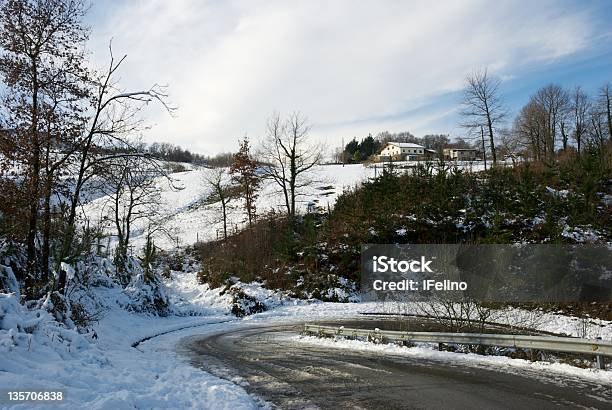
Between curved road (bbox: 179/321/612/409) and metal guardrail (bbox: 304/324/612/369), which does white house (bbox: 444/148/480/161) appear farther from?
curved road (bbox: 179/321/612/409)

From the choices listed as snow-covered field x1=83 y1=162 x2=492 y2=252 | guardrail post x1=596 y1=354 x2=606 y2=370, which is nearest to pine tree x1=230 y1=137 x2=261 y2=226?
snow-covered field x1=83 y1=162 x2=492 y2=252

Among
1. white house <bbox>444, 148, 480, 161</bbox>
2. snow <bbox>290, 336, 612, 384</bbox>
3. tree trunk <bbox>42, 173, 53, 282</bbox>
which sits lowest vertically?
snow <bbox>290, 336, 612, 384</bbox>

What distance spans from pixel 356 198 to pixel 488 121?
1637 cm

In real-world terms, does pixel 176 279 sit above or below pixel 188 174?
below

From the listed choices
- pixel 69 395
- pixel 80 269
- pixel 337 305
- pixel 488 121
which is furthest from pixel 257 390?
pixel 488 121

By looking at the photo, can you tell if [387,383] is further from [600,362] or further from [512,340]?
[600,362]

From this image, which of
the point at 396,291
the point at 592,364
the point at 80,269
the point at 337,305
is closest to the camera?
the point at 592,364

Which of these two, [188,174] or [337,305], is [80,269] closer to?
[337,305]

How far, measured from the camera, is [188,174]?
8975cm
